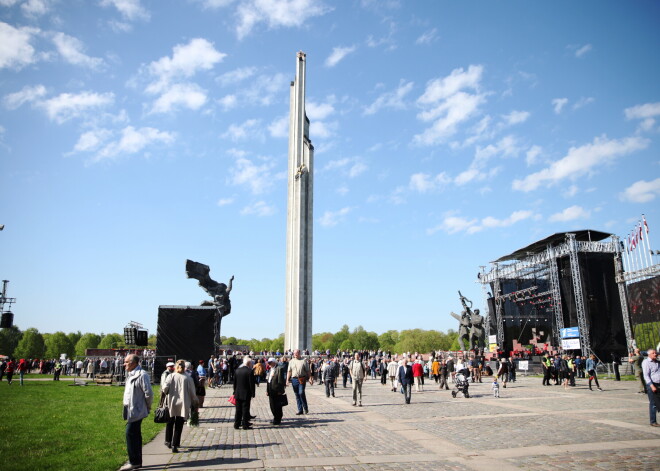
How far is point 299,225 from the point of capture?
47156 mm

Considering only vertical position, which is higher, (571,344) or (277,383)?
(571,344)

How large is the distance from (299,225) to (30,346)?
7528 centimetres

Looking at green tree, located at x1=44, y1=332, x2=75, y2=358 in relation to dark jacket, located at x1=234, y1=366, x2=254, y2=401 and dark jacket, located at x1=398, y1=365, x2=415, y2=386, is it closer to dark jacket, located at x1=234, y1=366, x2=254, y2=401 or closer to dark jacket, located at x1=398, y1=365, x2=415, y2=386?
dark jacket, located at x1=398, y1=365, x2=415, y2=386

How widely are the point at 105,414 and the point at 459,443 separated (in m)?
9.11

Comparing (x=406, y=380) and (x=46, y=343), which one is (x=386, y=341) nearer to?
(x=46, y=343)

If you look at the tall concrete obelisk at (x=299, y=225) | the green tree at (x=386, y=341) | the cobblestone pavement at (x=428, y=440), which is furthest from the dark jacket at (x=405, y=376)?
the green tree at (x=386, y=341)

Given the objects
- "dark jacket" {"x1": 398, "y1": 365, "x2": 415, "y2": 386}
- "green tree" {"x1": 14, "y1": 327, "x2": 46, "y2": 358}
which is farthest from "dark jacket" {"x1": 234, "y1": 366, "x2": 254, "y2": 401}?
"green tree" {"x1": 14, "y1": 327, "x2": 46, "y2": 358}

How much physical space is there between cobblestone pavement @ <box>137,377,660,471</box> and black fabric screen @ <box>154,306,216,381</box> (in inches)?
→ 514

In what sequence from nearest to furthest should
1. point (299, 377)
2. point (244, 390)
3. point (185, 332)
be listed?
point (244, 390), point (299, 377), point (185, 332)

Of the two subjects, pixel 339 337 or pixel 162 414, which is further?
pixel 339 337

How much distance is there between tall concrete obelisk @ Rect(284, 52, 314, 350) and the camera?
150 ft

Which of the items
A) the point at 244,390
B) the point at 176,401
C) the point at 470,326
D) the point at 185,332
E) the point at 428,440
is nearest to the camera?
the point at 176,401

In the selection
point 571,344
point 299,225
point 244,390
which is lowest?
point 244,390

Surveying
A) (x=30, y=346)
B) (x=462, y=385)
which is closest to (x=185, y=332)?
(x=462, y=385)
